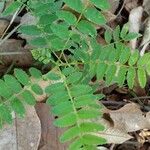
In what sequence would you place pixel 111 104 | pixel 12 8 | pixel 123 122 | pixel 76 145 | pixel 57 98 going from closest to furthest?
pixel 76 145 → pixel 57 98 → pixel 12 8 → pixel 123 122 → pixel 111 104

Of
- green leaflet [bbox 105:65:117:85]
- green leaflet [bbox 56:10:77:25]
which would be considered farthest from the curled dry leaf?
green leaflet [bbox 56:10:77:25]

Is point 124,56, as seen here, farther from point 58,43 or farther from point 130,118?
point 130,118

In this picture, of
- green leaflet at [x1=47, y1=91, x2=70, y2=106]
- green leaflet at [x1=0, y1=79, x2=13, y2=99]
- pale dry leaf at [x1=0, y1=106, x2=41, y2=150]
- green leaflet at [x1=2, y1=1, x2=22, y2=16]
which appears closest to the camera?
green leaflet at [x1=47, y1=91, x2=70, y2=106]

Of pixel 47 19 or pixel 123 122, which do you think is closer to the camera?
pixel 47 19

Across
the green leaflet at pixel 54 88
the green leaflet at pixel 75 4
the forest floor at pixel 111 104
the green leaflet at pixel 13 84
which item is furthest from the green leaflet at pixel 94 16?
the forest floor at pixel 111 104

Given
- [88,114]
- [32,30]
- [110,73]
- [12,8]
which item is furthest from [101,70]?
[12,8]

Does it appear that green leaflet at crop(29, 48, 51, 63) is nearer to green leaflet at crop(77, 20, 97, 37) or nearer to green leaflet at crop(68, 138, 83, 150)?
green leaflet at crop(77, 20, 97, 37)
